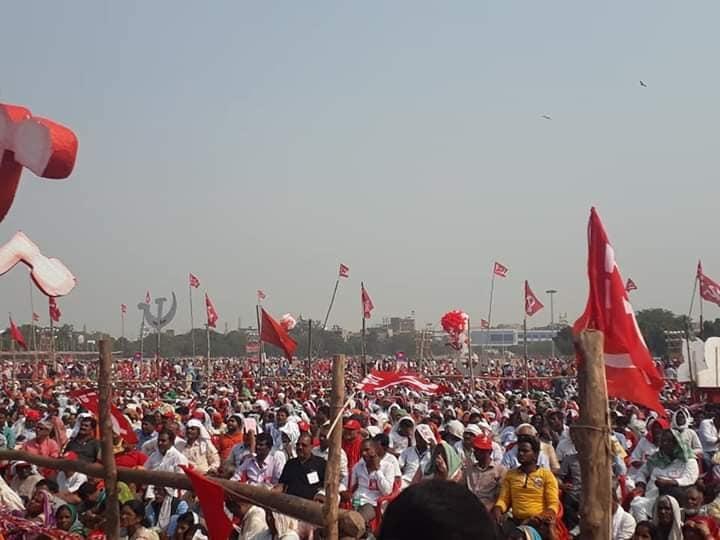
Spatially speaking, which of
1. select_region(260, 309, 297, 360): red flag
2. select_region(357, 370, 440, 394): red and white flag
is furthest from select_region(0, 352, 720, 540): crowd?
select_region(260, 309, 297, 360): red flag

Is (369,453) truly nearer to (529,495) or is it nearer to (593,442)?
(529,495)

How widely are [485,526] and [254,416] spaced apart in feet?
46.9

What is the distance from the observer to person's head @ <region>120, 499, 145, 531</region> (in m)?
6.88

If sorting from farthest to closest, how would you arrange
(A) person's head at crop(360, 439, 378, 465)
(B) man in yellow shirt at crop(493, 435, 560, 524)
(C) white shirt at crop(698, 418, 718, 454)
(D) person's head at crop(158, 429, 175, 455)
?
(C) white shirt at crop(698, 418, 718, 454) < (D) person's head at crop(158, 429, 175, 455) < (A) person's head at crop(360, 439, 378, 465) < (B) man in yellow shirt at crop(493, 435, 560, 524)

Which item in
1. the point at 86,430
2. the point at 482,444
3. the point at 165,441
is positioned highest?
the point at 482,444

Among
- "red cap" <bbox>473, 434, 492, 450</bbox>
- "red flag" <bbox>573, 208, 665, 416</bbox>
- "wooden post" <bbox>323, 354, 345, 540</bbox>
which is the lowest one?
"red cap" <bbox>473, 434, 492, 450</bbox>

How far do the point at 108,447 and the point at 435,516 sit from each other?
14.7 ft

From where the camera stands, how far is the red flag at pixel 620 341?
5805 mm

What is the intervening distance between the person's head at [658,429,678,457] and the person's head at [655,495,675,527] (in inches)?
95.0

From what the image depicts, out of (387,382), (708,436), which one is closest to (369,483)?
(387,382)

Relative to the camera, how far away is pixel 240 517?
23.8ft

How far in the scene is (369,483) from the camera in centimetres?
823

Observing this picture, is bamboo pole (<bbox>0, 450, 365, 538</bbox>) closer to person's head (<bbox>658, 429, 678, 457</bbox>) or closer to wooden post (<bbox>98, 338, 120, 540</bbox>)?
wooden post (<bbox>98, 338, 120, 540</bbox>)

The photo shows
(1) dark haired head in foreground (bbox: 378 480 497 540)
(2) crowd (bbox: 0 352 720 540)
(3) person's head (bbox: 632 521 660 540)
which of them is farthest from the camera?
(3) person's head (bbox: 632 521 660 540)
